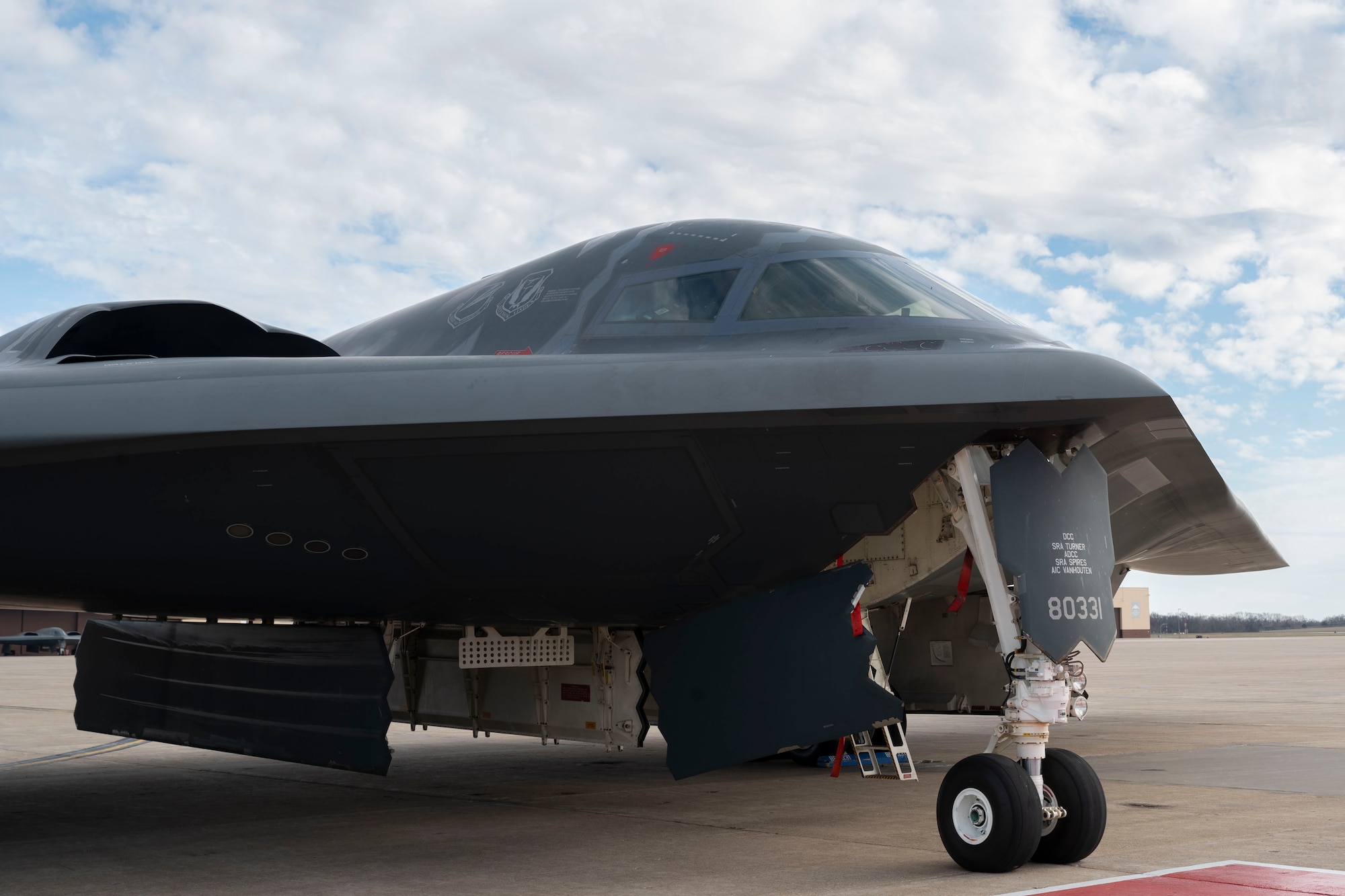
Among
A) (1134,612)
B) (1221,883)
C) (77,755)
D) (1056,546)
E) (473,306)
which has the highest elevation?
(473,306)

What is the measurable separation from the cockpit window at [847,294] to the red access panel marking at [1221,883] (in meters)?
2.89

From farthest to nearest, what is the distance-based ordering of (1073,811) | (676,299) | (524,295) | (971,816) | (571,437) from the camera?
(524,295) → (676,299) → (571,437) → (1073,811) → (971,816)

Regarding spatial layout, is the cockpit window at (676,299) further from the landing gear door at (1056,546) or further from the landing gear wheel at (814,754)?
the landing gear wheel at (814,754)

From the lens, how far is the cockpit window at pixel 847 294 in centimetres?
632

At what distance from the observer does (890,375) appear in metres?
5.48

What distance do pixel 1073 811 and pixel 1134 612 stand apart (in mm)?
89440

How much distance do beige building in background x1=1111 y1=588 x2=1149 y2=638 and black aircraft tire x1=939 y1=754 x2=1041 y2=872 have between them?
78728mm

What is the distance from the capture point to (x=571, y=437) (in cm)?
582

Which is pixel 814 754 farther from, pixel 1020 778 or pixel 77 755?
pixel 77 755

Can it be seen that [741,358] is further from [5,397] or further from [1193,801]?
[1193,801]

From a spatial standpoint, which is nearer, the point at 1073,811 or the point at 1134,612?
the point at 1073,811

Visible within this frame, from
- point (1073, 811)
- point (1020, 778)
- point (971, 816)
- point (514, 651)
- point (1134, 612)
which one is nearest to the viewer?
point (1020, 778)

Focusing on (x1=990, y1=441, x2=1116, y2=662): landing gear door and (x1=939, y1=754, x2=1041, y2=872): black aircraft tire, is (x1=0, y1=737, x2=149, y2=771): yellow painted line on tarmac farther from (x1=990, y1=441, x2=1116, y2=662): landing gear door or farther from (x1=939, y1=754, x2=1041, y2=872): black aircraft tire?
(x1=990, y1=441, x2=1116, y2=662): landing gear door

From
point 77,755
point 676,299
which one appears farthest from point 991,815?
A: point 77,755
